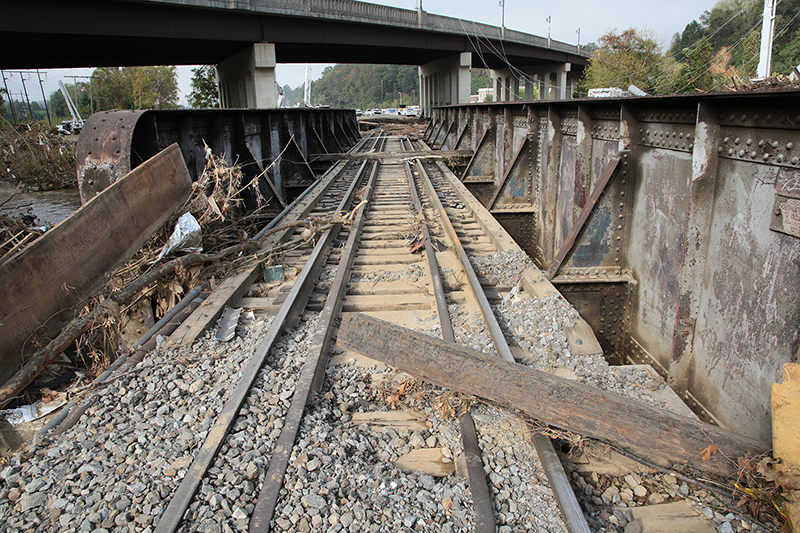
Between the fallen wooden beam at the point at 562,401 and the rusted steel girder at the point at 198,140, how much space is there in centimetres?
390

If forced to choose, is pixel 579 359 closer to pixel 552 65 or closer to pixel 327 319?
pixel 327 319

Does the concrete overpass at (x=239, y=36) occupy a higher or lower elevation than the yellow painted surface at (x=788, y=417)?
higher

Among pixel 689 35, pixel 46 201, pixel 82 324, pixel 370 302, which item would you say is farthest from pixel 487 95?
pixel 82 324

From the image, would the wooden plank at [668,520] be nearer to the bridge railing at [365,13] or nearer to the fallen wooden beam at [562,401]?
the fallen wooden beam at [562,401]

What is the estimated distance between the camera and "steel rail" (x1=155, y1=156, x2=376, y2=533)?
95.8 inches

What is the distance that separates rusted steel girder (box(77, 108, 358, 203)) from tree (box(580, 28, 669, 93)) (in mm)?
47781

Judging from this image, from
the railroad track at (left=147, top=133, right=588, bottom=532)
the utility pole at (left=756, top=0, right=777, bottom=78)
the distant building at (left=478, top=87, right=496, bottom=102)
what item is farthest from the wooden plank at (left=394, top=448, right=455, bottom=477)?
the distant building at (left=478, top=87, right=496, bottom=102)

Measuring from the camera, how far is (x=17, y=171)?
63.2 ft

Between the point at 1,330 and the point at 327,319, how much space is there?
2383mm

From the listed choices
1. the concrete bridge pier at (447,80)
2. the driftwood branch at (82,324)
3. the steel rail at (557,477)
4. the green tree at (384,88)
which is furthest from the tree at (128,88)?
the green tree at (384,88)

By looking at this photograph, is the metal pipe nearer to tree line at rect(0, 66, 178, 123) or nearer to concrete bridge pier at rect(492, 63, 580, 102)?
concrete bridge pier at rect(492, 63, 580, 102)

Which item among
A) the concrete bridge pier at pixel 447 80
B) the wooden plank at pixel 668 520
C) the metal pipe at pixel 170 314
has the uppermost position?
the concrete bridge pier at pixel 447 80

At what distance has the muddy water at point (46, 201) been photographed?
14805 mm

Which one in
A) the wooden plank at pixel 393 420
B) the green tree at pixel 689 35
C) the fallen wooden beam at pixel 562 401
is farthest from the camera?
the green tree at pixel 689 35
